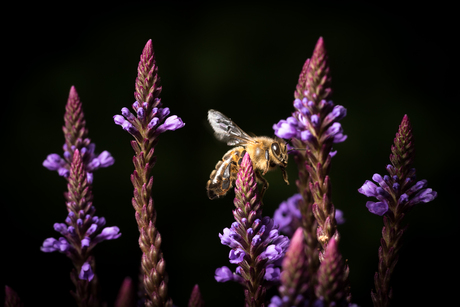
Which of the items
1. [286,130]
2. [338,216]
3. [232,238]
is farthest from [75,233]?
[338,216]

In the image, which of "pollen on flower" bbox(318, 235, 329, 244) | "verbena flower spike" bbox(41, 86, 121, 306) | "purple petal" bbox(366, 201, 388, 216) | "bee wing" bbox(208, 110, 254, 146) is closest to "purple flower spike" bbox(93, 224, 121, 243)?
"verbena flower spike" bbox(41, 86, 121, 306)

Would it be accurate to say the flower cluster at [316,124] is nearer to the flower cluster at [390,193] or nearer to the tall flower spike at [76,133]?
the flower cluster at [390,193]

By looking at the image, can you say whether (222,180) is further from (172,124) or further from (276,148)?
(172,124)

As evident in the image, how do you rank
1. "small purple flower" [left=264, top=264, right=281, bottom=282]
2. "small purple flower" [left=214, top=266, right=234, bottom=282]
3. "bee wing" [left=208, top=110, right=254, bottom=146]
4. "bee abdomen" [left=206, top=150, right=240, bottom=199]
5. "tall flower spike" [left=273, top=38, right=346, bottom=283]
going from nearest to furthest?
"tall flower spike" [left=273, top=38, right=346, bottom=283] → "small purple flower" [left=264, top=264, right=281, bottom=282] → "small purple flower" [left=214, top=266, right=234, bottom=282] → "bee abdomen" [left=206, top=150, right=240, bottom=199] → "bee wing" [left=208, top=110, right=254, bottom=146]

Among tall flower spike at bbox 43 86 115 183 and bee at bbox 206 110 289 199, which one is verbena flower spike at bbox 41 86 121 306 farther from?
bee at bbox 206 110 289 199

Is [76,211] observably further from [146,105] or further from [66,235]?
[146,105]
